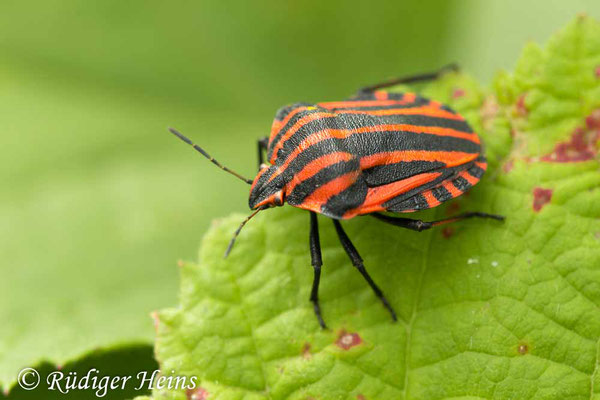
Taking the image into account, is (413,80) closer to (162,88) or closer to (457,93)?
(457,93)

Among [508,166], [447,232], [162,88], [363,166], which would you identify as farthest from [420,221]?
[162,88]

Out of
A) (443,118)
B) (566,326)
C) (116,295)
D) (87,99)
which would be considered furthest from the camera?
(87,99)

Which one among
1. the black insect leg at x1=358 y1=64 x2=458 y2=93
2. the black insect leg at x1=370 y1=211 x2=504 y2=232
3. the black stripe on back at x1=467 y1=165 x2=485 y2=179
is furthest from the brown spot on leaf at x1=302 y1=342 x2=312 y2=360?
the black insect leg at x1=358 y1=64 x2=458 y2=93

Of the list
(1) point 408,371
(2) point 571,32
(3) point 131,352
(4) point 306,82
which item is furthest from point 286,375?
(4) point 306,82

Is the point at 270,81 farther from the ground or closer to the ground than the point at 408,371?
farther from the ground

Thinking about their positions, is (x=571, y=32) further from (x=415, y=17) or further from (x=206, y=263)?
(x=206, y=263)

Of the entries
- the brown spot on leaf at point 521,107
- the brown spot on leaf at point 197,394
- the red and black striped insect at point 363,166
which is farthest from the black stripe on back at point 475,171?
the brown spot on leaf at point 197,394

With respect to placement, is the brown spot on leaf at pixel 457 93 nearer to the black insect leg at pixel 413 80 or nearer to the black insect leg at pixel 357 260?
the black insect leg at pixel 413 80
